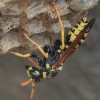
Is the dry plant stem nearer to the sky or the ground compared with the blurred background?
nearer to the sky

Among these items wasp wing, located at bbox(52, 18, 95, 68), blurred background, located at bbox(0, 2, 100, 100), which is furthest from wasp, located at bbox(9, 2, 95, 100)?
blurred background, located at bbox(0, 2, 100, 100)

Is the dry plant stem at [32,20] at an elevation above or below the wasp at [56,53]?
above

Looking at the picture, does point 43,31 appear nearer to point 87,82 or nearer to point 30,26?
point 30,26

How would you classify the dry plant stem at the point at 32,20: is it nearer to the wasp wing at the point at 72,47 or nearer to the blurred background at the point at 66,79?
the wasp wing at the point at 72,47

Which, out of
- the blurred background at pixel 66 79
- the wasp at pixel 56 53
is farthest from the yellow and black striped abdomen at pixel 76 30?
the blurred background at pixel 66 79

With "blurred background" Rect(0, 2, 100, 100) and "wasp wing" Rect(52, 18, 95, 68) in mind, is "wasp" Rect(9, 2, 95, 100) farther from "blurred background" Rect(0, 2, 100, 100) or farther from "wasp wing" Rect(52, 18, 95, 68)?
"blurred background" Rect(0, 2, 100, 100)

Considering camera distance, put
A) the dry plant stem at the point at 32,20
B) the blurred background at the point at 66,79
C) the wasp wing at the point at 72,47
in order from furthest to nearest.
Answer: the blurred background at the point at 66,79, the wasp wing at the point at 72,47, the dry plant stem at the point at 32,20
